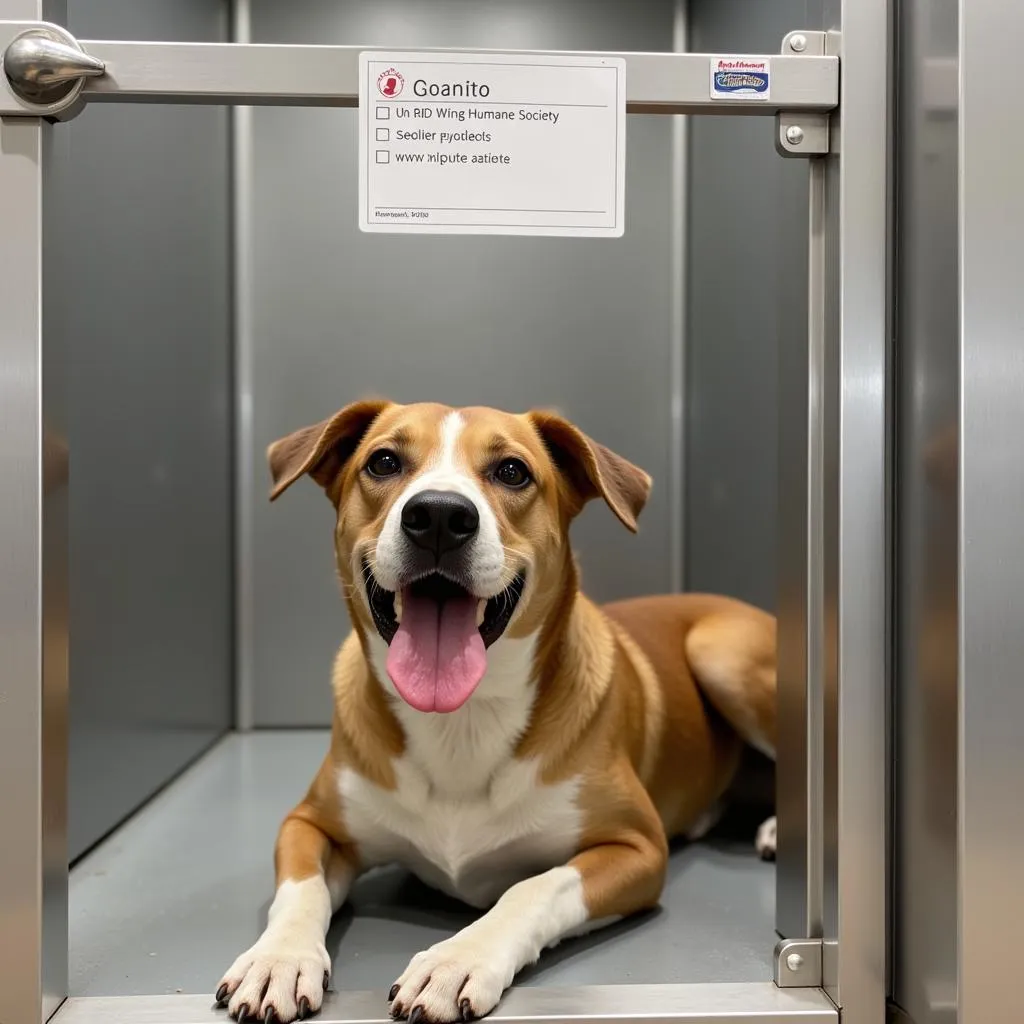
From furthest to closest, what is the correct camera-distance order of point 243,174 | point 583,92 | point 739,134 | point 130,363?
1. point 243,174
2. point 739,134
3. point 130,363
4. point 583,92

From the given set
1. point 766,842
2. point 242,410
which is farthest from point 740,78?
point 242,410

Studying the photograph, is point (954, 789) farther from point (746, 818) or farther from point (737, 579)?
point (737, 579)

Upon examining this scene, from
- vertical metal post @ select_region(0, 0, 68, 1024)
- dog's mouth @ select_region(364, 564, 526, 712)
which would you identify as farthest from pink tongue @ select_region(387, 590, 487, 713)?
vertical metal post @ select_region(0, 0, 68, 1024)

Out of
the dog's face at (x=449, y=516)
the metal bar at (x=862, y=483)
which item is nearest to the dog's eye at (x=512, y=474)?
the dog's face at (x=449, y=516)

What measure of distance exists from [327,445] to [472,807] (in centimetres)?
61

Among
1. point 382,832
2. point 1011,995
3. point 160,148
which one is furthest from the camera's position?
point 160,148

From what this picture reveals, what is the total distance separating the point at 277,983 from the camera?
116 centimetres

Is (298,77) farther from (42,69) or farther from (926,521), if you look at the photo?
(926,521)

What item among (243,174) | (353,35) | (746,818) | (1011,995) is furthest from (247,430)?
(1011,995)

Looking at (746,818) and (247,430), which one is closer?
(746,818)

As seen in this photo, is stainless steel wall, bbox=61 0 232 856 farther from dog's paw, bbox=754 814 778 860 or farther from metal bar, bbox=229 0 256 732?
dog's paw, bbox=754 814 778 860

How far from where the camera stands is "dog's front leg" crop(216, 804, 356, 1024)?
1150 mm

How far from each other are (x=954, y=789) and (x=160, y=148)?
195 centimetres

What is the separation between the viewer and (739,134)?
2.38 metres
